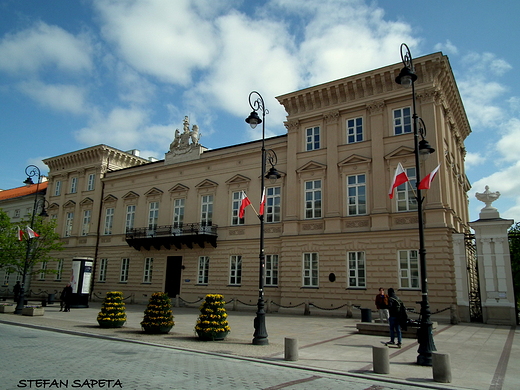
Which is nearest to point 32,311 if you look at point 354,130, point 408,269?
point 408,269

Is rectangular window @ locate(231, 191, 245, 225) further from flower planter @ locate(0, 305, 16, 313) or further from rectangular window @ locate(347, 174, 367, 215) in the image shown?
flower planter @ locate(0, 305, 16, 313)

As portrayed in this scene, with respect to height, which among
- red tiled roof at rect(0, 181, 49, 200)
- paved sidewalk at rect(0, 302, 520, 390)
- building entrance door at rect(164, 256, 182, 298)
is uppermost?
red tiled roof at rect(0, 181, 49, 200)

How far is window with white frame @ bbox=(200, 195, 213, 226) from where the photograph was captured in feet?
106

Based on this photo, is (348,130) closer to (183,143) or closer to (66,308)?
(183,143)

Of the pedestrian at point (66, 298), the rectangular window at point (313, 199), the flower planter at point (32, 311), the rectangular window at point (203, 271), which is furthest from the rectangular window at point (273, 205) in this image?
the flower planter at point (32, 311)

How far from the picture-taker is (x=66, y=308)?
85.1ft

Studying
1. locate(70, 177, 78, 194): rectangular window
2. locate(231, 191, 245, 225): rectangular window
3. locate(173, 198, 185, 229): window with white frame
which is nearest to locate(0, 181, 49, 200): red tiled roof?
locate(70, 177, 78, 194): rectangular window

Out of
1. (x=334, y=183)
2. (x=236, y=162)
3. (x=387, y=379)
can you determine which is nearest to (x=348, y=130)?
(x=334, y=183)

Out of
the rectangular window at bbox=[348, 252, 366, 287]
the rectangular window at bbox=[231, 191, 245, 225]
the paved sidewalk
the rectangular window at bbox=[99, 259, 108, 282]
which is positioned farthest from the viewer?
the rectangular window at bbox=[99, 259, 108, 282]

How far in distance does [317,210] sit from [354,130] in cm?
580

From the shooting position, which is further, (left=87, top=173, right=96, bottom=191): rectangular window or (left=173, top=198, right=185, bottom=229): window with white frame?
(left=87, top=173, right=96, bottom=191): rectangular window

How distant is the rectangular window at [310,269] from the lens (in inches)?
1016

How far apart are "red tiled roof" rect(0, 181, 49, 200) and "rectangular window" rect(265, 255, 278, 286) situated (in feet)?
117

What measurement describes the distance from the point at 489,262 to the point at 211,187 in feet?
65.7
